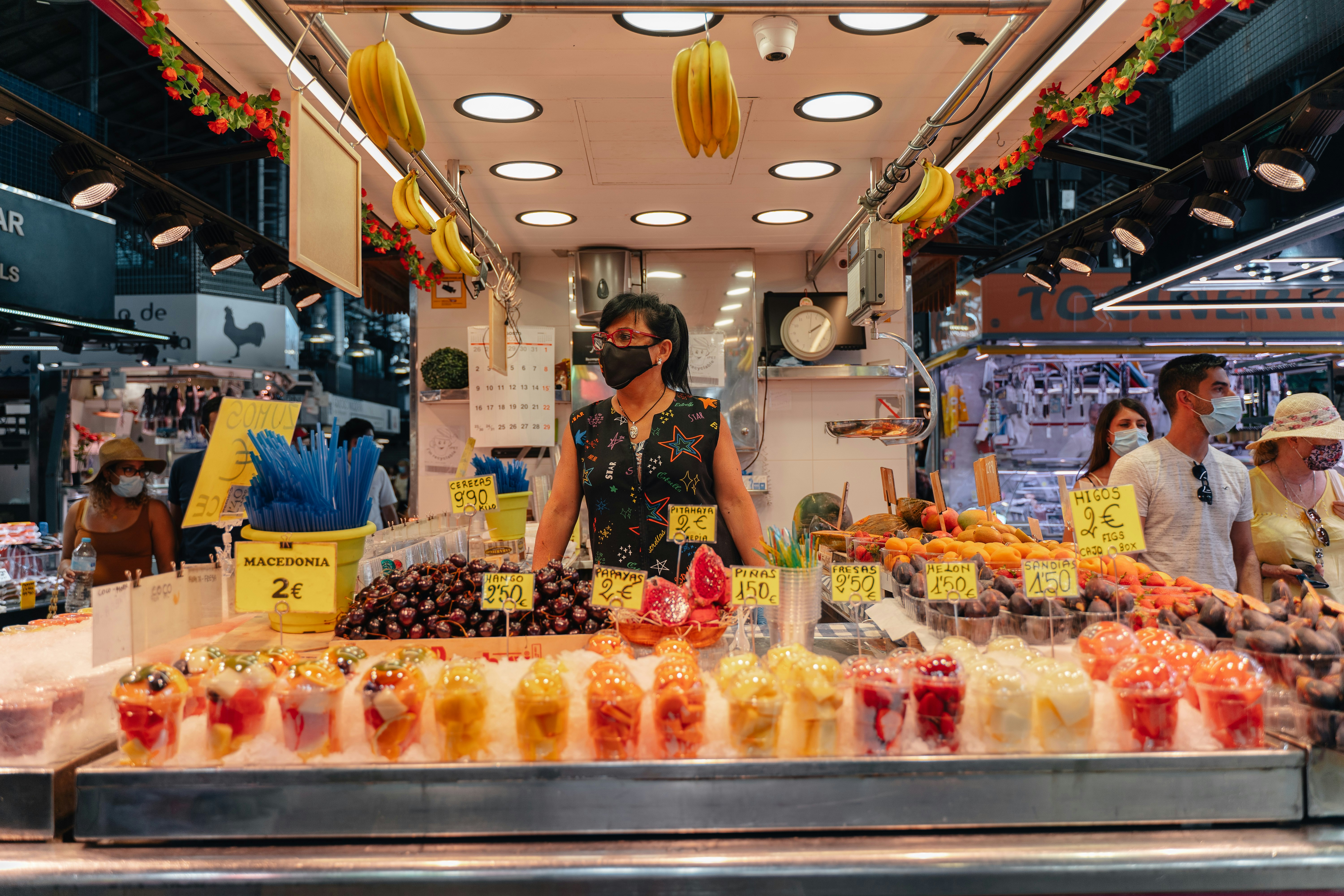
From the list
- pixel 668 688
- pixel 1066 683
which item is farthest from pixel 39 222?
pixel 1066 683

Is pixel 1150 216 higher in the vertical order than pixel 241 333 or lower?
lower

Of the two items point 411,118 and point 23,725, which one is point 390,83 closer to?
point 411,118

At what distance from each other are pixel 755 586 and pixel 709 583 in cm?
11

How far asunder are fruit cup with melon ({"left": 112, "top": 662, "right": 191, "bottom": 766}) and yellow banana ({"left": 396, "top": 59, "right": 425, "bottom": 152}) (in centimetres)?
164

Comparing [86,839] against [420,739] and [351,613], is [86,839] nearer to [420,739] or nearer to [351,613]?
[420,739]

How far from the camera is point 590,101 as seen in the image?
3520 millimetres

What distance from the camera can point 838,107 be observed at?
3586 mm

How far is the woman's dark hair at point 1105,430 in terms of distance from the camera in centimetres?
421

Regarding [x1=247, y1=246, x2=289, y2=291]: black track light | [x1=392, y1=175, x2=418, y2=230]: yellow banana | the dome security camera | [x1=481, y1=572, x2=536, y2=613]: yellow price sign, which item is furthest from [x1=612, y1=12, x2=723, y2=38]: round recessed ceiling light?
[x1=247, y1=246, x2=289, y2=291]: black track light

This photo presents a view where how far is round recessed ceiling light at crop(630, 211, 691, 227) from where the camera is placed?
5.12 metres

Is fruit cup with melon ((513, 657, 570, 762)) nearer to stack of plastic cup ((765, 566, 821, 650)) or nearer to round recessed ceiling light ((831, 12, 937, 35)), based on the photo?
stack of plastic cup ((765, 566, 821, 650))

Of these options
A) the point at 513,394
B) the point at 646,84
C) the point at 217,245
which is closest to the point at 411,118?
the point at 646,84

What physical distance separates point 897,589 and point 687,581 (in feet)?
2.25

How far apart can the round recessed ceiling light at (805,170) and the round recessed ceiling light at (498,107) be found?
1339mm
